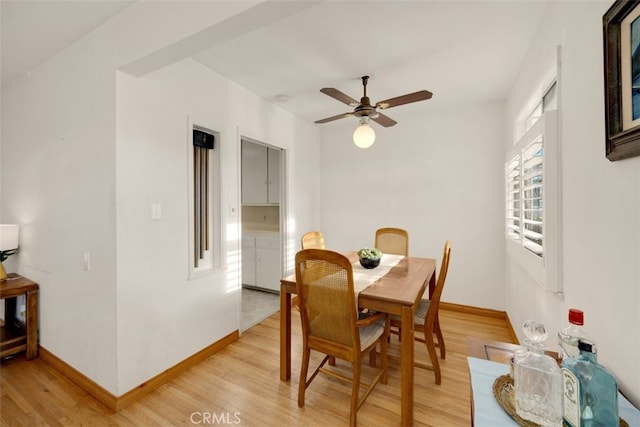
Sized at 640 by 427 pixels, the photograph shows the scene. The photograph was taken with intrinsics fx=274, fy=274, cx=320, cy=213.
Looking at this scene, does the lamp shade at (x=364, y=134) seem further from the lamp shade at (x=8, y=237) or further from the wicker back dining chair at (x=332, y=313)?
the lamp shade at (x=8, y=237)

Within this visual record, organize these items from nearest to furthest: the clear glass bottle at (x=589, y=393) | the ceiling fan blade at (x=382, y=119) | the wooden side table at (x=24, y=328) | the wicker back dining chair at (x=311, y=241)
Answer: the clear glass bottle at (x=589, y=393) < the wooden side table at (x=24, y=328) < the ceiling fan blade at (x=382, y=119) < the wicker back dining chair at (x=311, y=241)

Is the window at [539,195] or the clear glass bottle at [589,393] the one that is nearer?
the clear glass bottle at [589,393]

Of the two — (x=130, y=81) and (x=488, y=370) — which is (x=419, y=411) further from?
(x=130, y=81)

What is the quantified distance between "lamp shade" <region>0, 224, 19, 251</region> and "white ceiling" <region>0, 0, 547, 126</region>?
142cm

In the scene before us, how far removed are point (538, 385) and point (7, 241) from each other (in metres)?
4.00

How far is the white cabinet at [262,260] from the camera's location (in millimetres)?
4047

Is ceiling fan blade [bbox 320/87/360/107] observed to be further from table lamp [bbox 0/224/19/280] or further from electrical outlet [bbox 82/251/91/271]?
table lamp [bbox 0/224/19/280]

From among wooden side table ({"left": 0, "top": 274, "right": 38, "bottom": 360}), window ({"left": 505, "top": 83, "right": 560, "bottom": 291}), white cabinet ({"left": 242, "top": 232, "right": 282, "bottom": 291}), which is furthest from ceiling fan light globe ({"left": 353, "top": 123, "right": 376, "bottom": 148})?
wooden side table ({"left": 0, "top": 274, "right": 38, "bottom": 360})

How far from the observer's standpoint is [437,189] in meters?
3.58

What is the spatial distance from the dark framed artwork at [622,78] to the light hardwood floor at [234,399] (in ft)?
5.77

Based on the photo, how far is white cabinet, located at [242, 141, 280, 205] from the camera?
4.12 meters

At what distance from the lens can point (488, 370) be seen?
103 centimetres

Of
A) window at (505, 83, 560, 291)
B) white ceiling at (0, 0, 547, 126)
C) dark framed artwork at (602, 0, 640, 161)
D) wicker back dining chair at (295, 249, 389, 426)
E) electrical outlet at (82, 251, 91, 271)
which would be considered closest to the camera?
dark framed artwork at (602, 0, 640, 161)

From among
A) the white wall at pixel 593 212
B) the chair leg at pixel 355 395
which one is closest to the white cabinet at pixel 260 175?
the chair leg at pixel 355 395
